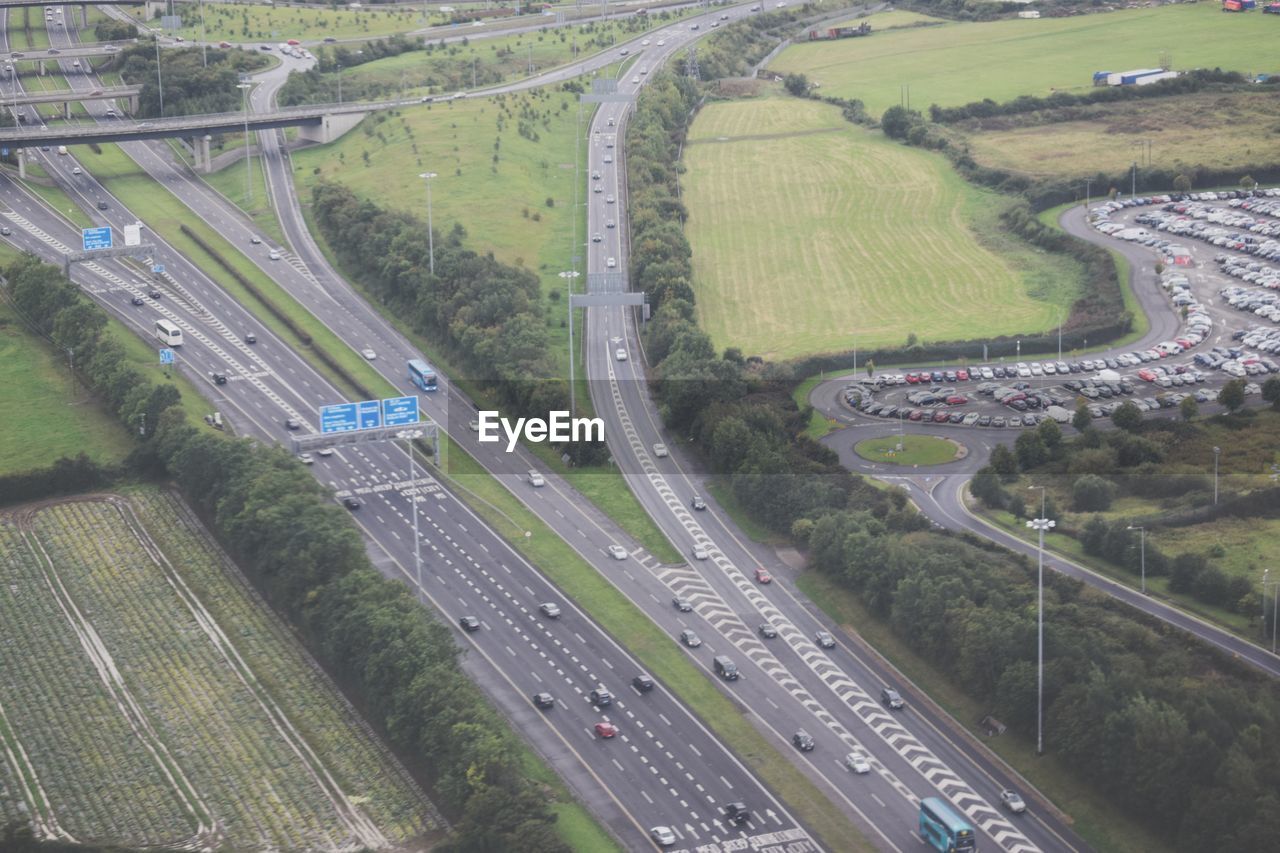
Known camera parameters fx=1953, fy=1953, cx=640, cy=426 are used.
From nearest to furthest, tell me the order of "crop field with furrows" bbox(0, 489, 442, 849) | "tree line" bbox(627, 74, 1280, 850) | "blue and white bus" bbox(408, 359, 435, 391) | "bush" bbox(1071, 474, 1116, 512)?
"tree line" bbox(627, 74, 1280, 850)
"crop field with furrows" bbox(0, 489, 442, 849)
"bush" bbox(1071, 474, 1116, 512)
"blue and white bus" bbox(408, 359, 435, 391)

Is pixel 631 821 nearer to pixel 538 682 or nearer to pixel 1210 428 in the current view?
pixel 538 682

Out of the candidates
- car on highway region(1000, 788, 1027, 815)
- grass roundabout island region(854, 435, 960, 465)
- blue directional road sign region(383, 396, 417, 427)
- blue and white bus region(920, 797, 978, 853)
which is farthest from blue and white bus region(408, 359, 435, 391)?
car on highway region(1000, 788, 1027, 815)

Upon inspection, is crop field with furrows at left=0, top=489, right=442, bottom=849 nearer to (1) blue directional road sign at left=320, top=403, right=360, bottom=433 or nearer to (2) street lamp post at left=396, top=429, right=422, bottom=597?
(2) street lamp post at left=396, top=429, right=422, bottom=597

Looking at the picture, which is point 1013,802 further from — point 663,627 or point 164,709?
Result: point 164,709

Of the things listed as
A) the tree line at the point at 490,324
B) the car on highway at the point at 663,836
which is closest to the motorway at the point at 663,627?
the car on highway at the point at 663,836

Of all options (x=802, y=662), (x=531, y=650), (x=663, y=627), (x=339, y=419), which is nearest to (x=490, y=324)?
(x=339, y=419)

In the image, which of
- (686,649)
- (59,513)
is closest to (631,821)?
(686,649)

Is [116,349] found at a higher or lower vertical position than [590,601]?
higher
